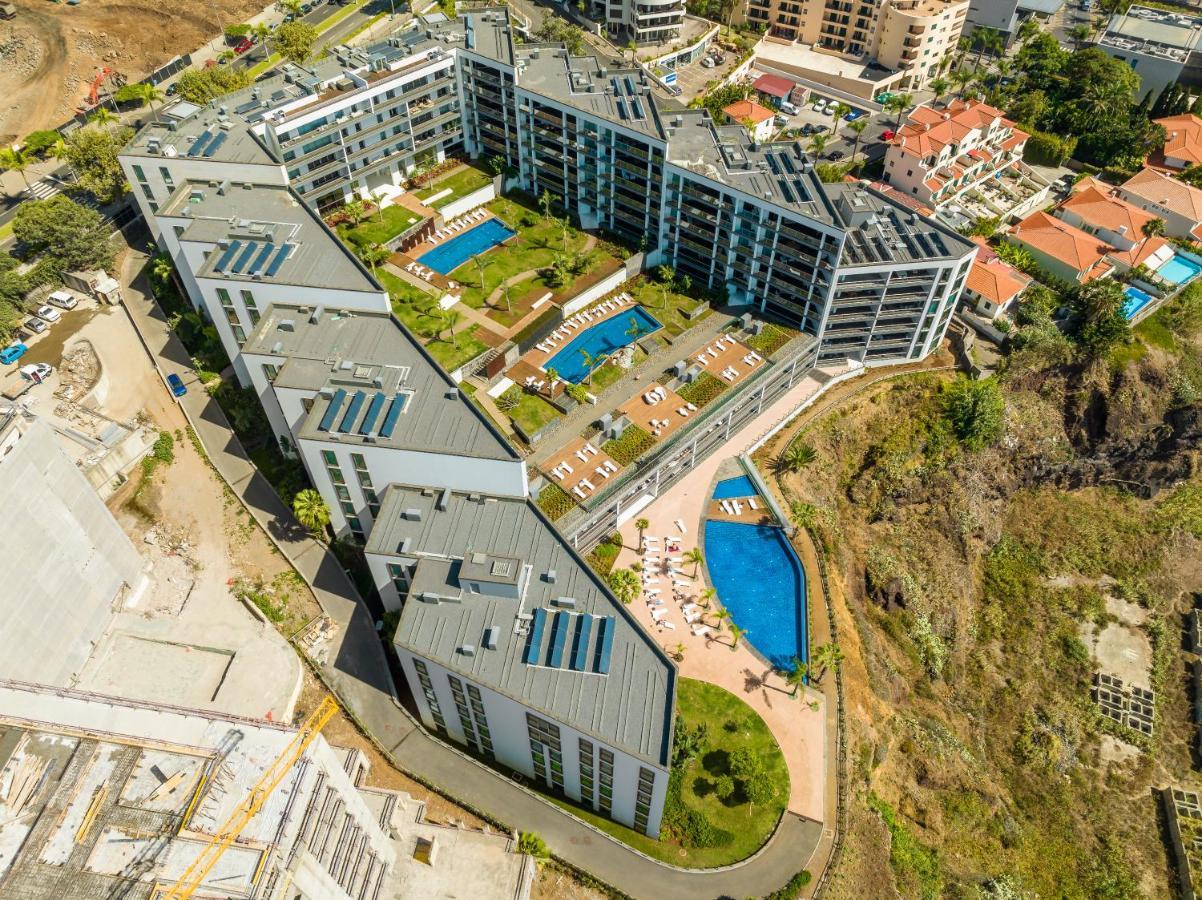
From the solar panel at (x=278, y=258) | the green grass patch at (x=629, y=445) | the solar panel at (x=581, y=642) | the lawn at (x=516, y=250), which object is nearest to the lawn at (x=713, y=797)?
the solar panel at (x=581, y=642)

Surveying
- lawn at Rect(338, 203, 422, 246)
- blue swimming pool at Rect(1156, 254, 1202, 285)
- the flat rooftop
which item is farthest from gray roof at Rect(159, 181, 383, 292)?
the flat rooftop

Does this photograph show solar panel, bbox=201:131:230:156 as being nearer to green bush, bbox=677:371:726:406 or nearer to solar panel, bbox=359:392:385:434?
solar panel, bbox=359:392:385:434

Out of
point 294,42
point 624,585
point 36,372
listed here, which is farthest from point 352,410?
point 294,42

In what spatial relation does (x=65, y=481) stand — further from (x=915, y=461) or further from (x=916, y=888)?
(x=915, y=461)

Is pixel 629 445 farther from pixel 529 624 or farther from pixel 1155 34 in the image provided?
pixel 1155 34

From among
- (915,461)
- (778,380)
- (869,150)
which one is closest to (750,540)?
(778,380)

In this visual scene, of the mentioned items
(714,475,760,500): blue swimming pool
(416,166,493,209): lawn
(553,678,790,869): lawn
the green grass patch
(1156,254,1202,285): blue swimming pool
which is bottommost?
(553,678,790,869): lawn
